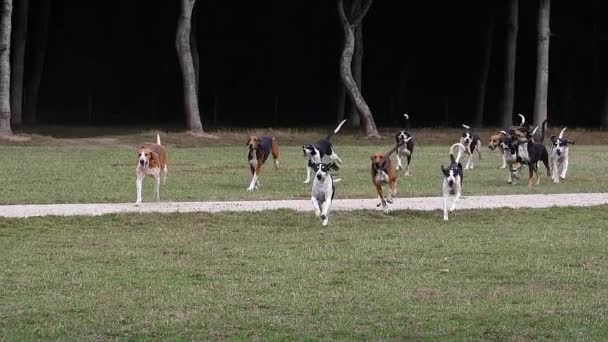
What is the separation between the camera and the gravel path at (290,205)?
16297mm

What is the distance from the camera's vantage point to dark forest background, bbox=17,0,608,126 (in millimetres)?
52219

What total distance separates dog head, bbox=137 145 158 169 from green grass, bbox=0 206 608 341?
1539 millimetres

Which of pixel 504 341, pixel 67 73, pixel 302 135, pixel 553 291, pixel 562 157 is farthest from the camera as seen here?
pixel 67 73

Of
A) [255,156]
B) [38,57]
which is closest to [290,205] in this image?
[255,156]

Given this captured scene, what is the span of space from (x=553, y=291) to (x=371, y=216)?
5821 millimetres

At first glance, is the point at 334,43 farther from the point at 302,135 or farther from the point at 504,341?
the point at 504,341

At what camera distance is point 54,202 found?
17.6 meters

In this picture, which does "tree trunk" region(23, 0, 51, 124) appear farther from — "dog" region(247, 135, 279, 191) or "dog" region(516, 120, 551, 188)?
"dog" region(516, 120, 551, 188)

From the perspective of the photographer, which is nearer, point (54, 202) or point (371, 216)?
point (371, 216)

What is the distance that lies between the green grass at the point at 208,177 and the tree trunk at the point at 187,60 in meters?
5.85

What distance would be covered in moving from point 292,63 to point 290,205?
39.1 meters

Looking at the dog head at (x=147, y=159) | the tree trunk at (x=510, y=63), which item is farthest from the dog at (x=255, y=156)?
the tree trunk at (x=510, y=63)

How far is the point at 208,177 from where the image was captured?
2277 cm

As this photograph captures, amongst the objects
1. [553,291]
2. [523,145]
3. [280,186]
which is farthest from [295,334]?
[523,145]
